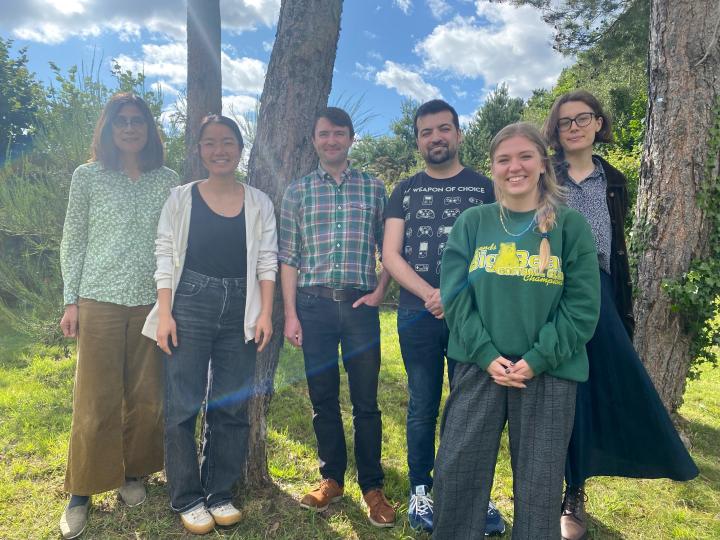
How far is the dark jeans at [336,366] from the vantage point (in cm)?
271

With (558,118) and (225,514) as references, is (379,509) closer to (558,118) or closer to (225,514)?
(225,514)

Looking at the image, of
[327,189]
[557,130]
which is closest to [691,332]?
[557,130]

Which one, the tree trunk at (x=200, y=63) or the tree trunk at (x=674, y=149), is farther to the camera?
the tree trunk at (x=200, y=63)

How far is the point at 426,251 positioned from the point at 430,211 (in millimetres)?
228

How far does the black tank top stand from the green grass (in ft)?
4.87

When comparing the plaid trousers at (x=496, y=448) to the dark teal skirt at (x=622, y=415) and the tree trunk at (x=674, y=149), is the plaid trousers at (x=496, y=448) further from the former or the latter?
the tree trunk at (x=674, y=149)

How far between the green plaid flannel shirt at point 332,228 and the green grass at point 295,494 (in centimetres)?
Result: 143

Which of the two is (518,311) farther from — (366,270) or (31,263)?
(31,263)

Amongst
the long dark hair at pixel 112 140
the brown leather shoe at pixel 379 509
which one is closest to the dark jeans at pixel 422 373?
the brown leather shoe at pixel 379 509

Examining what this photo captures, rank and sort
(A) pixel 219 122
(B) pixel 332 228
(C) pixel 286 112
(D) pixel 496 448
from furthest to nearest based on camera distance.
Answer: (C) pixel 286 112, (B) pixel 332 228, (A) pixel 219 122, (D) pixel 496 448

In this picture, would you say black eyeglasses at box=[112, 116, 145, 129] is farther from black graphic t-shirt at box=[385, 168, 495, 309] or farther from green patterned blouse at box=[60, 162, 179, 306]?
black graphic t-shirt at box=[385, 168, 495, 309]

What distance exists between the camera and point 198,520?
8.60 ft

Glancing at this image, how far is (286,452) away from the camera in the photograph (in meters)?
3.79

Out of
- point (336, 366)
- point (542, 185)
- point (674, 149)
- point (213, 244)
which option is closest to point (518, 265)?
point (542, 185)
